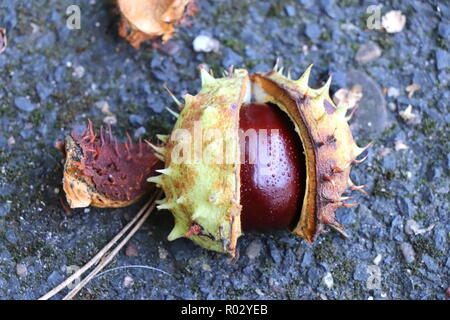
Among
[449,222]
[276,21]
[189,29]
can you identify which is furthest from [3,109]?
[449,222]

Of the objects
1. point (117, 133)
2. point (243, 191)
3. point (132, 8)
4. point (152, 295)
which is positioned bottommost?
point (152, 295)

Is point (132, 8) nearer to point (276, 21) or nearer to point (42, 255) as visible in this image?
point (276, 21)

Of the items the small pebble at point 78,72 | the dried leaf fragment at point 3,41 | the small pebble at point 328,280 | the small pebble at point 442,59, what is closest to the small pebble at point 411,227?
the small pebble at point 328,280

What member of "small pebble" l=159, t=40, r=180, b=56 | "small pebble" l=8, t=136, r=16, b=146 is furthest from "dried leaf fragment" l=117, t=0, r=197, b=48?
"small pebble" l=8, t=136, r=16, b=146

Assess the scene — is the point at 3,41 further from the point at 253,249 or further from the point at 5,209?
the point at 253,249

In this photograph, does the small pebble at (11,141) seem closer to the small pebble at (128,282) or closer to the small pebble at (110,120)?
the small pebble at (110,120)

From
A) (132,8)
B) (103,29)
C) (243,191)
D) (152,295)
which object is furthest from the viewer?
(103,29)
